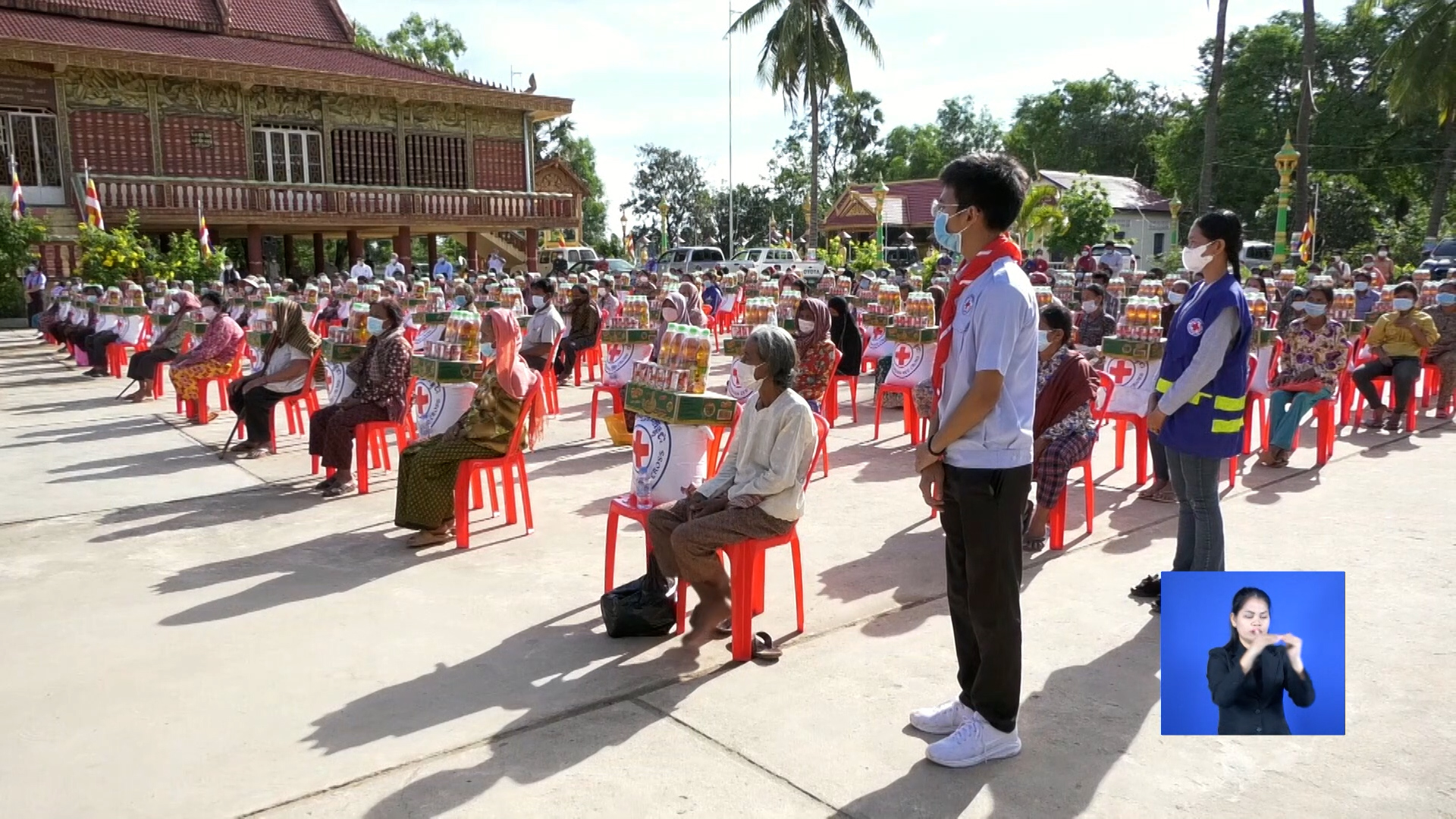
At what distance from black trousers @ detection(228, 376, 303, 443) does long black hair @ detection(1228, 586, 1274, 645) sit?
7130 mm

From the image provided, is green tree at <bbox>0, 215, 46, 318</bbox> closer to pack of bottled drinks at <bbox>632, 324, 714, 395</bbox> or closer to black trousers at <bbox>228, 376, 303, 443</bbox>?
black trousers at <bbox>228, 376, 303, 443</bbox>

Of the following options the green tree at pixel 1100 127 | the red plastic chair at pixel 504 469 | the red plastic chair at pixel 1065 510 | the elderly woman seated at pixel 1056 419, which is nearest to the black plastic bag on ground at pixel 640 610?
the red plastic chair at pixel 504 469

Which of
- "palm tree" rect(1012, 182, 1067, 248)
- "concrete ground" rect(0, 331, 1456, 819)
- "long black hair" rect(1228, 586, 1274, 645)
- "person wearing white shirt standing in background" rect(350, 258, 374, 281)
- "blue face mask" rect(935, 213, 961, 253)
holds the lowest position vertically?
"concrete ground" rect(0, 331, 1456, 819)

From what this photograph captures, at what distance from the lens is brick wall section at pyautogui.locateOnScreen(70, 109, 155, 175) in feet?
69.2

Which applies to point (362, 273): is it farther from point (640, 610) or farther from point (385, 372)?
point (640, 610)

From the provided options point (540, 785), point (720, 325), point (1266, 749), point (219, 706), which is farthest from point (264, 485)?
point (720, 325)

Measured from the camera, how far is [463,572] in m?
5.08

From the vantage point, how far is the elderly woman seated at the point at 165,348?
10805 mm

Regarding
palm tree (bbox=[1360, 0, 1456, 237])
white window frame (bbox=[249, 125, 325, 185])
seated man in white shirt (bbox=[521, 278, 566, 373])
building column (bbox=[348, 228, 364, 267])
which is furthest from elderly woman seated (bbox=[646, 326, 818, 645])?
palm tree (bbox=[1360, 0, 1456, 237])

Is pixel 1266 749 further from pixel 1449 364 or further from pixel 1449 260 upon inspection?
pixel 1449 260

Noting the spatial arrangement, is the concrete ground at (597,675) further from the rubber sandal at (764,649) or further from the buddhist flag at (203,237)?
the buddhist flag at (203,237)

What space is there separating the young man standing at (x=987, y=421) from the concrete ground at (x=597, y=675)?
1.24 feet

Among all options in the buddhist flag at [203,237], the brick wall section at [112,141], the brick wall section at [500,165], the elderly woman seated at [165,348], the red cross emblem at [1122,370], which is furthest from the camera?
the brick wall section at [500,165]

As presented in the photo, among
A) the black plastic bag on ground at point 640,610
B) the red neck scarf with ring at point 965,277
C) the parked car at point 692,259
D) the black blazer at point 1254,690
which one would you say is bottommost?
the black plastic bag on ground at point 640,610
